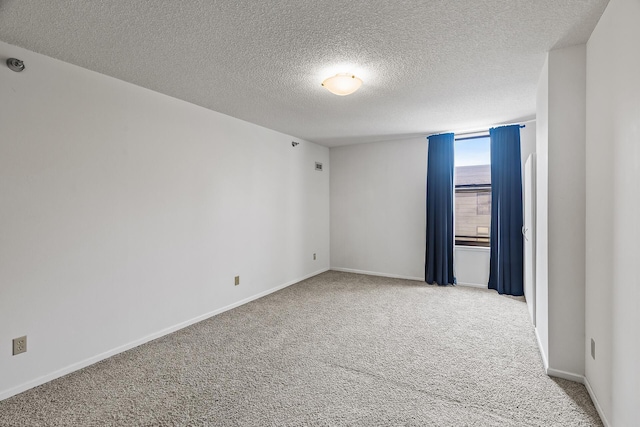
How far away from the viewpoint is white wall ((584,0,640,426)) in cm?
146

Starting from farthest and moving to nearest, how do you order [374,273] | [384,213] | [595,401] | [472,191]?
[374,273] < [384,213] < [472,191] < [595,401]

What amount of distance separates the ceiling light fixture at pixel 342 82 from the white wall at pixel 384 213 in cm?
297

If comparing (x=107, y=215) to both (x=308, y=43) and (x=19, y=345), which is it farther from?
(x=308, y=43)

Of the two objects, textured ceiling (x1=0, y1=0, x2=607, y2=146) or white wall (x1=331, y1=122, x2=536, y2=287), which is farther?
white wall (x1=331, y1=122, x2=536, y2=287)

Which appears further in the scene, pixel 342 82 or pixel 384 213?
pixel 384 213

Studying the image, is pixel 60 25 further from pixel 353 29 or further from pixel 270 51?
pixel 353 29

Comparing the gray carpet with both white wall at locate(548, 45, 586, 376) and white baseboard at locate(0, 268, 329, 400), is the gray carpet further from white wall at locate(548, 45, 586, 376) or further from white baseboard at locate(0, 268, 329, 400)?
white wall at locate(548, 45, 586, 376)

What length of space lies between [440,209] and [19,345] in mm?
4957

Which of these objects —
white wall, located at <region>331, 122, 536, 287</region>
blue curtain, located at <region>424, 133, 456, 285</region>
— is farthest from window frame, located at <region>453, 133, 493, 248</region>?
blue curtain, located at <region>424, 133, 456, 285</region>

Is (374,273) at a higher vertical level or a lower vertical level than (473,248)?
lower

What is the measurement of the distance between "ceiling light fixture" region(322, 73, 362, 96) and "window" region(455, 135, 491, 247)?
312cm

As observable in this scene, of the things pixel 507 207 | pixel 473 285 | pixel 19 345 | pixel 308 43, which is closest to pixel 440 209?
pixel 507 207

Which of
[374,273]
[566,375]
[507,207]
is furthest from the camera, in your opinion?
[374,273]

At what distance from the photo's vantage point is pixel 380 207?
5656mm
